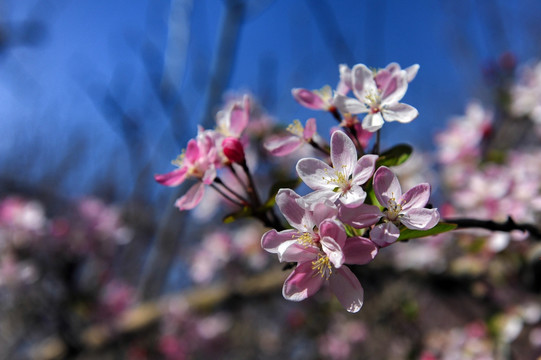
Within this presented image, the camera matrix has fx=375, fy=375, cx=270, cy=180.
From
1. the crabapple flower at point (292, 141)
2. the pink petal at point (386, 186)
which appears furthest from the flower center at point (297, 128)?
the pink petal at point (386, 186)

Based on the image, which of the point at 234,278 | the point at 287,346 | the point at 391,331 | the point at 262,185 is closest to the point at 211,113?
the point at 262,185

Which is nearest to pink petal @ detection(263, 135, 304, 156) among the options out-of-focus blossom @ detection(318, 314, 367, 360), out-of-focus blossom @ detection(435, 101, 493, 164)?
out-of-focus blossom @ detection(435, 101, 493, 164)

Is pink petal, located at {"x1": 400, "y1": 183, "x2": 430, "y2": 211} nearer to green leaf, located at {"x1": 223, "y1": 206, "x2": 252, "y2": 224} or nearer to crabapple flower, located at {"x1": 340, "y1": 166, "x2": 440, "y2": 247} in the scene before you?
crabapple flower, located at {"x1": 340, "y1": 166, "x2": 440, "y2": 247}

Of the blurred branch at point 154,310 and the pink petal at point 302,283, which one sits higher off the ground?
the pink petal at point 302,283

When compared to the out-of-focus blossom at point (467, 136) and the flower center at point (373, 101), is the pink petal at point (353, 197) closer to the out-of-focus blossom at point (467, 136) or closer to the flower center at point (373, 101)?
the flower center at point (373, 101)

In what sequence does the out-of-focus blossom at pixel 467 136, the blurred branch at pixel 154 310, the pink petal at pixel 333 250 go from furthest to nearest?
the blurred branch at pixel 154 310
the out-of-focus blossom at pixel 467 136
the pink petal at pixel 333 250
